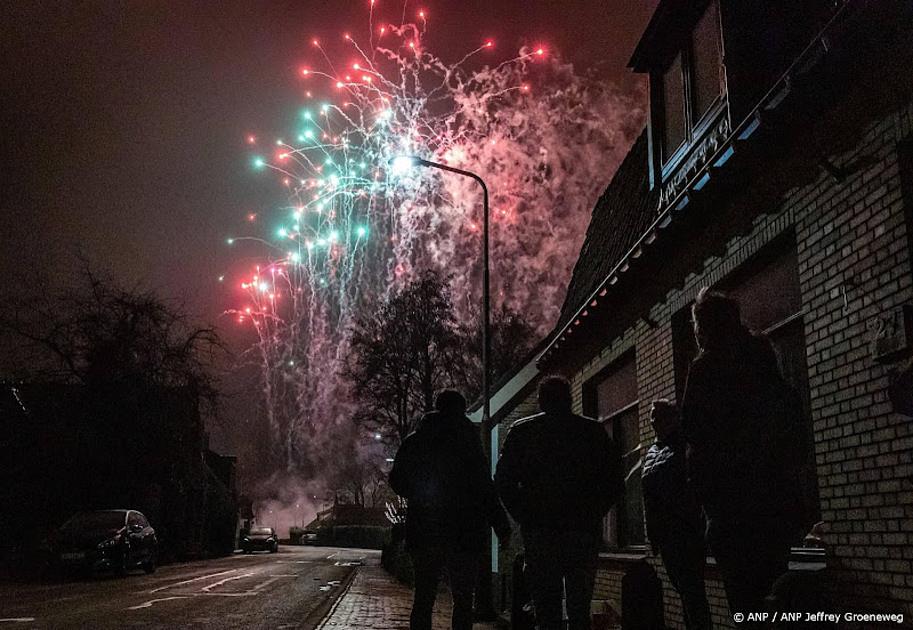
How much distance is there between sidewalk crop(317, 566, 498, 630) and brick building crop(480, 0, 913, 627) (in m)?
2.55

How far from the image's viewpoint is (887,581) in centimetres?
421

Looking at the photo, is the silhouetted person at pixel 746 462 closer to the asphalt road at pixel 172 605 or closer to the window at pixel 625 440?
the window at pixel 625 440

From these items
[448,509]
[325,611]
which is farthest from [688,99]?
[325,611]

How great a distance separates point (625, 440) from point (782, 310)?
14.2ft

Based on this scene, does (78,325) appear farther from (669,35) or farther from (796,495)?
(796,495)

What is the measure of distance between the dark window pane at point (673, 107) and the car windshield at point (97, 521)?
1672cm

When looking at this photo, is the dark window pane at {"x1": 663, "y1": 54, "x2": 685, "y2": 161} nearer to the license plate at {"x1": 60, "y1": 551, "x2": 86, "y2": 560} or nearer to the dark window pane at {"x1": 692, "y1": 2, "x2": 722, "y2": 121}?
the dark window pane at {"x1": 692, "y1": 2, "x2": 722, "y2": 121}

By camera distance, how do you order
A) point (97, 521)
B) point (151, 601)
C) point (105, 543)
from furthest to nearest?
point (97, 521), point (105, 543), point (151, 601)

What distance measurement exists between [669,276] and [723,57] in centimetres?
218

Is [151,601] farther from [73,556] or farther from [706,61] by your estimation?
[706,61]

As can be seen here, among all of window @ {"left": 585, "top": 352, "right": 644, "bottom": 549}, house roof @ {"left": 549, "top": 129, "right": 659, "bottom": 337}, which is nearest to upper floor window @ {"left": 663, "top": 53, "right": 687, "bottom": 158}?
house roof @ {"left": 549, "top": 129, "right": 659, "bottom": 337}

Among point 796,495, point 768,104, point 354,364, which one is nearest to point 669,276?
point 768,104

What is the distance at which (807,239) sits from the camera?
529 centimetres

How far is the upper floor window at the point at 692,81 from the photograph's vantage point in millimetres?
7770
